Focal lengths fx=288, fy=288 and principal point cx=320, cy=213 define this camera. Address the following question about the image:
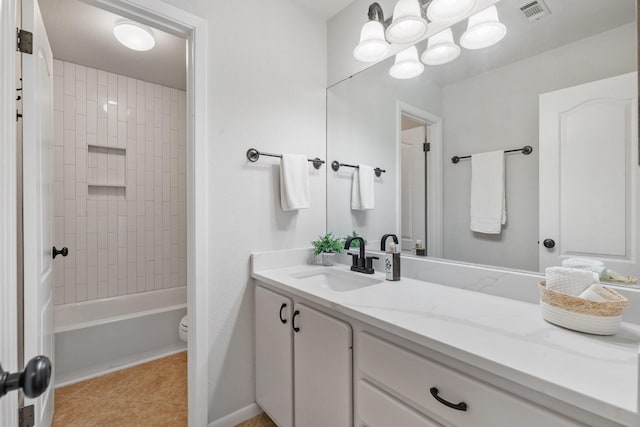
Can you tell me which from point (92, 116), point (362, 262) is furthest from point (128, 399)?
point (92, 116)

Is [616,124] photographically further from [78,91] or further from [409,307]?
[78,91]

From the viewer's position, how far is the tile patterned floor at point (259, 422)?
1.58 metres

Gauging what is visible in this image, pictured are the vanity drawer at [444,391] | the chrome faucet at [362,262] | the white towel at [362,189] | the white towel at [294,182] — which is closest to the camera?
the vanity drawer at [444,391]

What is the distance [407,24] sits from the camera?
54.5 inches

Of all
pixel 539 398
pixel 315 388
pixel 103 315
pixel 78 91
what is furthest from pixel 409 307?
pixel 78 91

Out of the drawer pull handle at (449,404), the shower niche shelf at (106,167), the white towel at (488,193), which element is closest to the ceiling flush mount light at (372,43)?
the white towel at (488,193)

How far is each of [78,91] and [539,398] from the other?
3507 mm

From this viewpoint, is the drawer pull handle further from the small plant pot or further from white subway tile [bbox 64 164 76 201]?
white subway tile [bbox 64 164 76 201]

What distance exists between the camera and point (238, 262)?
1.61 m

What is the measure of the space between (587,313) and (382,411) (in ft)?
2.15

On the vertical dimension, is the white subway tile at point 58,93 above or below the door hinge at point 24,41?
above

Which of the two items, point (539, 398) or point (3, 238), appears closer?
point (539, 398)

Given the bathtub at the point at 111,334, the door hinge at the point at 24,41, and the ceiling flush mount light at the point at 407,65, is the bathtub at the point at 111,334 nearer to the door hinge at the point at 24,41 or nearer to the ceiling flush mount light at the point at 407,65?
the door hinge at the point at 24,41

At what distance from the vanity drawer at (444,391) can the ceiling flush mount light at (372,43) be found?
1.45 meters
